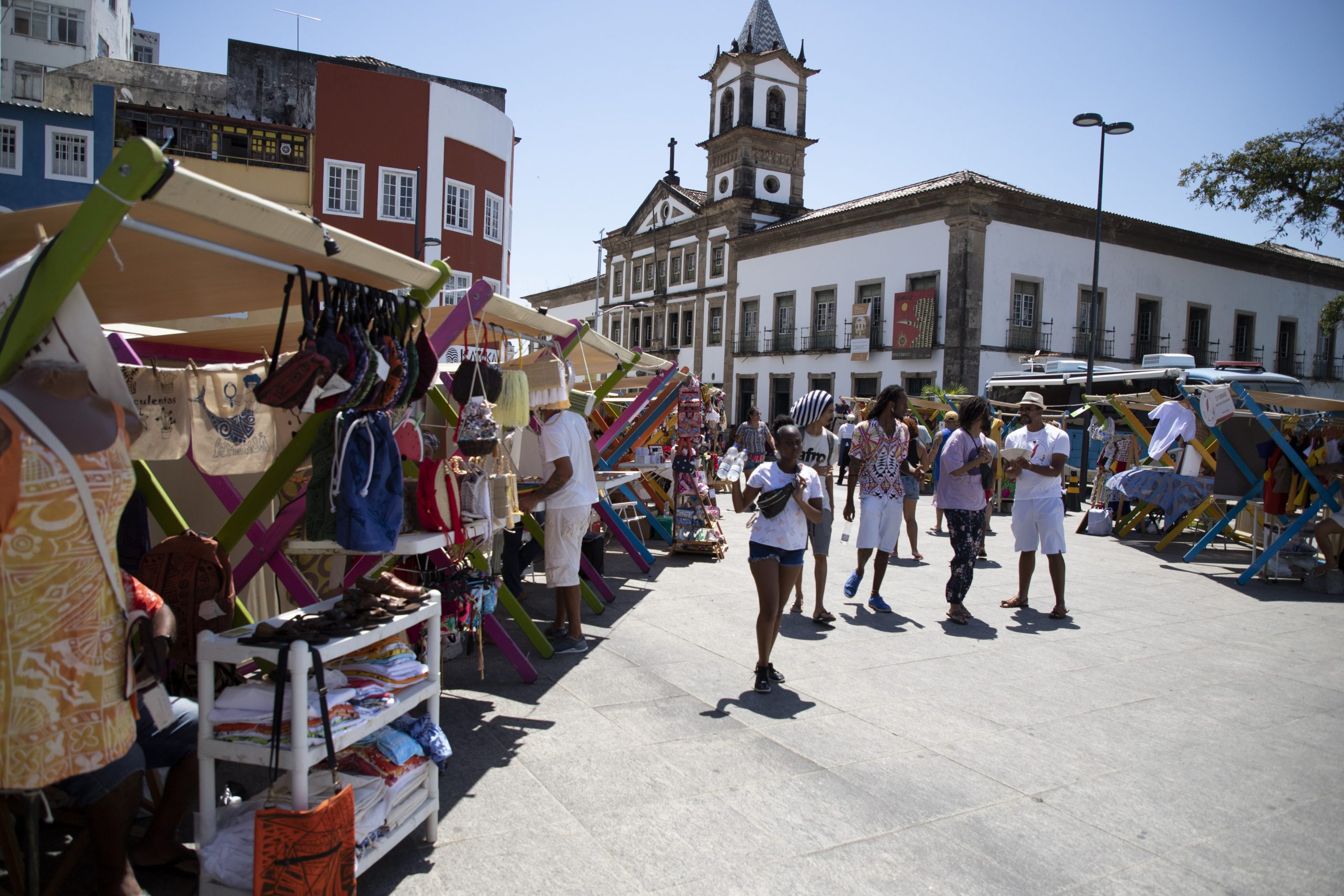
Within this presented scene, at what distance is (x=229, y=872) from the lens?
259 centimetres

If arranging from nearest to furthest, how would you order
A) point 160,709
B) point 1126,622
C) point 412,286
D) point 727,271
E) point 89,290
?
point 160,709 → point 89,290 → point 412,286 → point 1126,622 → point 727,271

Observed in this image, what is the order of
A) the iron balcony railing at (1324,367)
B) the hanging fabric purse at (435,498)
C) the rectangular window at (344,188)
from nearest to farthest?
1. the hanging fabric purse at (435,498)
2. the rectangular window at (344,188)
3. the iron balcony railing at (1324,367)

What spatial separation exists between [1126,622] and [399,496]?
21.1 ft

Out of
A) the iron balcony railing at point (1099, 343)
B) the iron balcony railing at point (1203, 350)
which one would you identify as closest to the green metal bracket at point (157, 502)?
the iron balcony railing at point (1099, 343)

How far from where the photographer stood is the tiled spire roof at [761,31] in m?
42.4

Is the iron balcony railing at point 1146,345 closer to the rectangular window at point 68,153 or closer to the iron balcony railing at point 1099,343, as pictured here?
the iron balcony railing at point 1099,343

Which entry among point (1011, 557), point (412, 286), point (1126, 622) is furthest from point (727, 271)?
point (412, 286)

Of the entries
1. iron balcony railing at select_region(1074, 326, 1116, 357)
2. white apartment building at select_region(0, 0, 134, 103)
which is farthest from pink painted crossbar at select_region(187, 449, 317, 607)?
white apartment building at select_region(0, 0, 134, 103)

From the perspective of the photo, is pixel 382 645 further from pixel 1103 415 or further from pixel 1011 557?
pixel 1103 415

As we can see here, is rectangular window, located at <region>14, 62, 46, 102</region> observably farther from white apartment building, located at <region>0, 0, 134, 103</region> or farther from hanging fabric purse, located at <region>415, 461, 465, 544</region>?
hanging fabric purse, located at <region>415, 461, 465, 544</region>

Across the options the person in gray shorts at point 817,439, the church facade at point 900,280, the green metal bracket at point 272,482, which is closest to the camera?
the green metal bracket at point 272,482

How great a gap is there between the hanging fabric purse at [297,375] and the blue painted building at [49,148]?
24.9 meters

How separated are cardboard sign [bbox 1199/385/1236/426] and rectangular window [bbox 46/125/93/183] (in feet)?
88.2

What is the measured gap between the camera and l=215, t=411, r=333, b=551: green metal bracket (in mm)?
3330
